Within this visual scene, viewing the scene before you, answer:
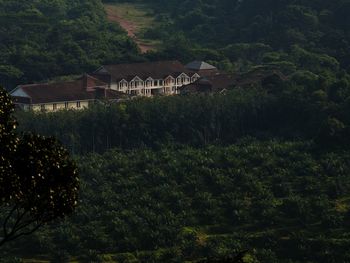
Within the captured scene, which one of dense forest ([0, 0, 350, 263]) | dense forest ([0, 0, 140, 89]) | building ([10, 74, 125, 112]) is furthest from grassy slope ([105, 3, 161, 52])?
building ([10, 74, 125, 112])

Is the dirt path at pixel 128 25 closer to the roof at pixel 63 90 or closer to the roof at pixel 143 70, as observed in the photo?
the roof at pixel 143 70

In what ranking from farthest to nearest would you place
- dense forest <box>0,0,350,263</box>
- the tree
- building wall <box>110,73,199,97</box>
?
building wall <box>110,73,199,97</box>
dense forest <box>0,0,350,263</box>
the tree

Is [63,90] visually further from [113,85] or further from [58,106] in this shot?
[113,85]

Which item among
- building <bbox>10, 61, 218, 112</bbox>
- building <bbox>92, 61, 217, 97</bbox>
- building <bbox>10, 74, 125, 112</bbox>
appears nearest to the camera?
building <bbox>10, 74, 125, 112</bbox>

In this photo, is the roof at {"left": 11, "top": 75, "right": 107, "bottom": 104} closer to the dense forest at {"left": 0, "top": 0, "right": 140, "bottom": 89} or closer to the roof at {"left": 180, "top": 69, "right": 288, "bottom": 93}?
the roof at {"left": 180, "top": 69, "right": 288, "bottom": 93}

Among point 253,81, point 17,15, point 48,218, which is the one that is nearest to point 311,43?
point 253,81

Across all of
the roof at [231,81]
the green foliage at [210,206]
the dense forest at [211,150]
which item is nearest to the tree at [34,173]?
the dense forest at [211,150]

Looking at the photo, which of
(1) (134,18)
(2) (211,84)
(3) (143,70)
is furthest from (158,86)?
(1) (134,18)
